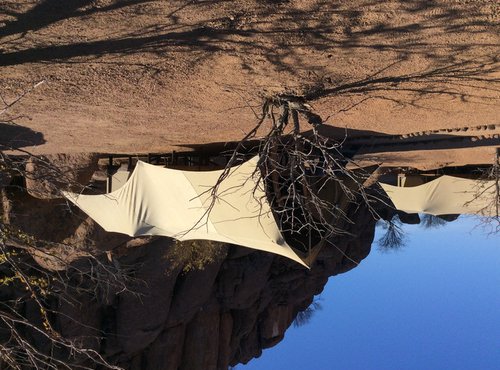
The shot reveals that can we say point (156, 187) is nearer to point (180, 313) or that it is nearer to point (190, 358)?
point (180, 313)

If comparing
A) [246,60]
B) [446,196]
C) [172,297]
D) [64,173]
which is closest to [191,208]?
[64,173]

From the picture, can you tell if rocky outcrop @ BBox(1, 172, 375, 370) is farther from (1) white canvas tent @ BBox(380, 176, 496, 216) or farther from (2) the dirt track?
(2) the dirt track

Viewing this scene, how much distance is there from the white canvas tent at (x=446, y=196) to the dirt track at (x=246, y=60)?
226 cm

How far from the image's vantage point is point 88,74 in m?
4.32

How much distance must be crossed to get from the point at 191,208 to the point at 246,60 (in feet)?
7.68

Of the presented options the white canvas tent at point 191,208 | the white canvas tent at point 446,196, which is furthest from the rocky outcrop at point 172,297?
the white canvas tent at point 446,196

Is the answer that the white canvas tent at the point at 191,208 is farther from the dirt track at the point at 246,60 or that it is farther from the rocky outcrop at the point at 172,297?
the rocky outcrop at the point at 172,297

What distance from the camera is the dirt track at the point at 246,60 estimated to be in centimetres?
344

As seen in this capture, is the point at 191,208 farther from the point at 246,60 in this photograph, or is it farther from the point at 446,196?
the point at 446,196

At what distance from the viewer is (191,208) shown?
19.7 ft

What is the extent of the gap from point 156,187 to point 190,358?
5472mm

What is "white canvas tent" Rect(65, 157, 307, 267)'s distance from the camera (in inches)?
210

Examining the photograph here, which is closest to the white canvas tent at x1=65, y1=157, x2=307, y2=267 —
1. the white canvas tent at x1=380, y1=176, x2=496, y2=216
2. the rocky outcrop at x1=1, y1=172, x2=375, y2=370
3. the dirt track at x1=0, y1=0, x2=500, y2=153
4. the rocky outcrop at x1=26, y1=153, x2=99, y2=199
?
the rocky outcrop at x1=26, y1=153, x2=99, y2=199

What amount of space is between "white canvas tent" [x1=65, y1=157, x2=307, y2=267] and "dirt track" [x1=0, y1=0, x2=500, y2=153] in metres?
0.66
